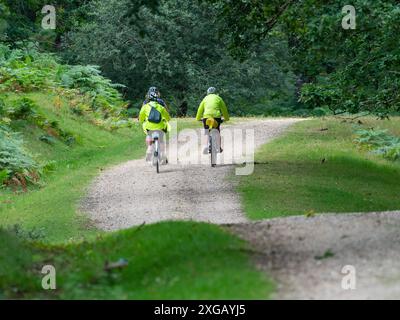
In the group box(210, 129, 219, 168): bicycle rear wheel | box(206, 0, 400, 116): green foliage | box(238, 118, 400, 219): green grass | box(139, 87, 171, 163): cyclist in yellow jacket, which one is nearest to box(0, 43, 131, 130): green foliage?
box(238, 118, 400, 219): green grass

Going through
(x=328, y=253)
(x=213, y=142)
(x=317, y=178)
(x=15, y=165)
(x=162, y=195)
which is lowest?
(x=328, y=253)

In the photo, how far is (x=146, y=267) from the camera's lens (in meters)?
10.4

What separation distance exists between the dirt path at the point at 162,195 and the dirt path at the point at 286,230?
20 millimetres

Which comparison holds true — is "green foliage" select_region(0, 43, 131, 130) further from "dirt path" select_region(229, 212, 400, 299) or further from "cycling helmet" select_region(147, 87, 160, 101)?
"dirt path" select_region(229, 212, 400, 299)

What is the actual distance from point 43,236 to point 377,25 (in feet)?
24.6

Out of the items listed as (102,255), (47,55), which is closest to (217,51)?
(47,55)

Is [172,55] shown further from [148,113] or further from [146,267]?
[146,267]

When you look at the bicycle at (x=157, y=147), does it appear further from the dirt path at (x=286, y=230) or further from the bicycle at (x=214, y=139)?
the bicycle at (x=214, y=139)

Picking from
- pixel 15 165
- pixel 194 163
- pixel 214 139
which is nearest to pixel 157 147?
pixel 214 139

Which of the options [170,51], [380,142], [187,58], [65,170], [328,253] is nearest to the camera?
[328,253]

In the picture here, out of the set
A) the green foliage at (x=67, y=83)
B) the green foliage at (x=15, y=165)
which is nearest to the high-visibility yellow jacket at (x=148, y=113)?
the green foliage at (x=15, y=165)

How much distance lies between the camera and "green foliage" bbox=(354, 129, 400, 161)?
28.0 meters

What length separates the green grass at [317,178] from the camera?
19422 millimetres

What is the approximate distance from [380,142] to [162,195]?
12.0m
